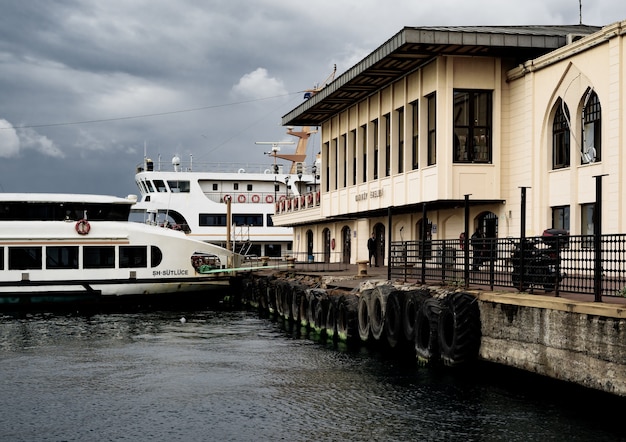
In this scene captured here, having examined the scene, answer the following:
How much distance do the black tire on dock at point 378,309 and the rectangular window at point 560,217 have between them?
6.81 m

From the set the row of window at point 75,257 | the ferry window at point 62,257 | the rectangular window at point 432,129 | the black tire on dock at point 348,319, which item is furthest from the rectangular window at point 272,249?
the black tire on dock at point 348,319

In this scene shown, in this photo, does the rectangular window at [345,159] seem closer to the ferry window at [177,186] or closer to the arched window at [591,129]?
the arched window at [591,129]

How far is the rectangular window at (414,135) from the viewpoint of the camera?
28.3 meters

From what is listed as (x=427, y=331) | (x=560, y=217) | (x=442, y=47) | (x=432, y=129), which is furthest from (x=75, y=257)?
(x=427, y=331)

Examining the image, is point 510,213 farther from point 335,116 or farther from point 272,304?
point 335,116

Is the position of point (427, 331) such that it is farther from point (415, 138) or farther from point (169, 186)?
point (169, 186)

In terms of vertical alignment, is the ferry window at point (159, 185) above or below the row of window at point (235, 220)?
above

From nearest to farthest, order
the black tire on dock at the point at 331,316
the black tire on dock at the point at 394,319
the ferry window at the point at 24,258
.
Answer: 1. the black tire on dock at the point at 394,319
2. the black tire on dock at the point at 331,316
3. the ferry window at the point at 24,258

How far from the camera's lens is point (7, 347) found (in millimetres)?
21234

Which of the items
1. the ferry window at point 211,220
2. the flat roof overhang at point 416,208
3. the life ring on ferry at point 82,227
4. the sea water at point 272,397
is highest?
the ferry window at point 211,220

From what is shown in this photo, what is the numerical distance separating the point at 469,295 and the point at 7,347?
1261 cm

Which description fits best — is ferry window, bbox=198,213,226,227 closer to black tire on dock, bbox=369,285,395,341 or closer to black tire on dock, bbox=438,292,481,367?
black tire on dock, bbox=369,285,395,341

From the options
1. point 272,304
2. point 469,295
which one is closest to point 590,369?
point 469,295

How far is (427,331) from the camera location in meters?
16.9
